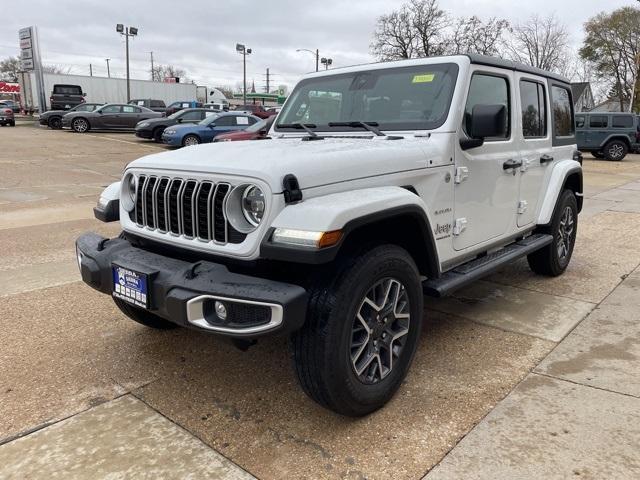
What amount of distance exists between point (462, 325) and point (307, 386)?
1916 millimetres

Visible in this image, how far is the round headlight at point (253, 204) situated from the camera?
2.55m

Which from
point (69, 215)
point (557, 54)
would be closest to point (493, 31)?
point (557, 54)

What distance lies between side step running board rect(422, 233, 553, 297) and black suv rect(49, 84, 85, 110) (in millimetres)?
33222

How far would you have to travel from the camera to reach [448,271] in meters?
3.59

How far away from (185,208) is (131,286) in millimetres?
485

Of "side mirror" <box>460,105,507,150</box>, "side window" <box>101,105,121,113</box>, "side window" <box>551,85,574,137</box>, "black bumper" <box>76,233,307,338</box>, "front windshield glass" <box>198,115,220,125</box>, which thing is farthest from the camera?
"side window" <box>101,105,121,113</box>

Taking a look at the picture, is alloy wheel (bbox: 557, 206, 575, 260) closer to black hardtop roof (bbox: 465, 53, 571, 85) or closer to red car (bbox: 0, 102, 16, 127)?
black hardtop roof (bbox: 465, 53, 571, 85)

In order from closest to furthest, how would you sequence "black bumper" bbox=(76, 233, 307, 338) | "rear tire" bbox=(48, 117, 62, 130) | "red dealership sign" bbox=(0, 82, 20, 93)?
1. "black bumper" bbox=(76, 233, 307, 338)
2. "rear tire" bbox=(48, 117, 62, 130)
3. "red dealership sign" bbox=(0, 82, 20, 93)

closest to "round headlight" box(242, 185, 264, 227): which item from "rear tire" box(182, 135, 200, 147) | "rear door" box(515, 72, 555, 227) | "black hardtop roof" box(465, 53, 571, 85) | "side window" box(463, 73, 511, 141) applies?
"side window" box(463, 73, 511, 141)

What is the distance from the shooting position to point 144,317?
12.4 ft

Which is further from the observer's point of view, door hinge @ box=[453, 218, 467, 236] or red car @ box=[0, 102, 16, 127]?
red car @ box=[0, 102, 16, 127]

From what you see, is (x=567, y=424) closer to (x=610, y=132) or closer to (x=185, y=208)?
(x=185, y=208)

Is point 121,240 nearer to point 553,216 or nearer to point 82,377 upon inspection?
point 82,377

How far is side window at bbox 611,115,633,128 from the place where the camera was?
21969mm
